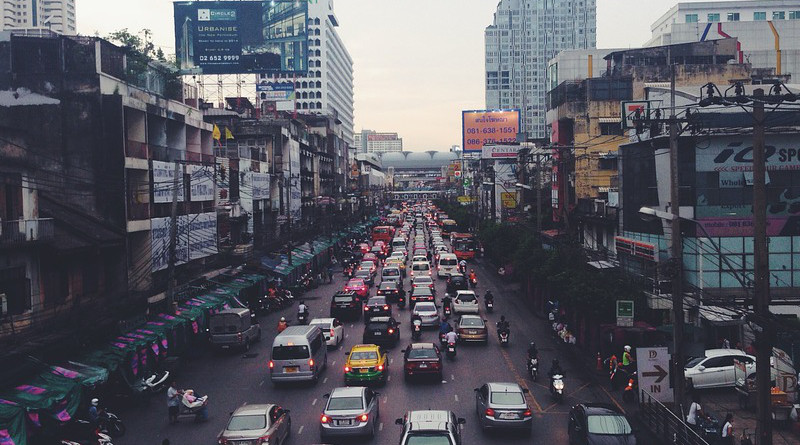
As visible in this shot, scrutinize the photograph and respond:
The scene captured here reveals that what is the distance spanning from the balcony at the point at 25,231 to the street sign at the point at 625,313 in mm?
20153

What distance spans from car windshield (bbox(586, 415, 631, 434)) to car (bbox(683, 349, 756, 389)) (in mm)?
7784

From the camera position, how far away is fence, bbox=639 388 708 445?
17.0m

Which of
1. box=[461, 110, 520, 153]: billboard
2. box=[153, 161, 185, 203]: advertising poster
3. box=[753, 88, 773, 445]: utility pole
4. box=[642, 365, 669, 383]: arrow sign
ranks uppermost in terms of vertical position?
box=[461, 110, 520, 153]: billboard

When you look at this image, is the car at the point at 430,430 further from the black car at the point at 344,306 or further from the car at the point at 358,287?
the car at the point at 358,287

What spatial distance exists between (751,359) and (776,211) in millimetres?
8130

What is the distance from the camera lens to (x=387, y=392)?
25312 mm

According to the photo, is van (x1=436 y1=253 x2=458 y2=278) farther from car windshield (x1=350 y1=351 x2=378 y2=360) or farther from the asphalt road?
car windshield (x1=350 y1=351 x2=378 y2=360)

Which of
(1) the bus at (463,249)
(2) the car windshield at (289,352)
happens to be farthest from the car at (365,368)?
(1) the bus at (463,249)

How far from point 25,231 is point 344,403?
41.5 feet

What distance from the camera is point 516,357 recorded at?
1231 inches

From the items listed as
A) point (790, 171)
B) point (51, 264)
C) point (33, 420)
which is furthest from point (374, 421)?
point (790, 171)

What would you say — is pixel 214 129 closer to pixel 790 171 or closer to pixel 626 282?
pixel 626 282

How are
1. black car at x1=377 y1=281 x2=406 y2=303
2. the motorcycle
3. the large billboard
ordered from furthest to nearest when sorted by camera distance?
the large billboard < black car at x1=377 y1=281 x2=406 y2=303 < the motorcycle

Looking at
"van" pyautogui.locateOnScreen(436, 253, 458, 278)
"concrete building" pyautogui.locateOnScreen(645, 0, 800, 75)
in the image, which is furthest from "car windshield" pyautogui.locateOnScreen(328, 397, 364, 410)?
"concrete building" pyautogui.locateOnScreen(645, 0, 800, 75)
